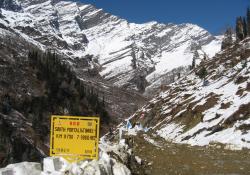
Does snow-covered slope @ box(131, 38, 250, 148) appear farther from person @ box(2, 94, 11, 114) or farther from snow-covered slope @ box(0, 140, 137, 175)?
person @ box(2, 94, 11, 114)

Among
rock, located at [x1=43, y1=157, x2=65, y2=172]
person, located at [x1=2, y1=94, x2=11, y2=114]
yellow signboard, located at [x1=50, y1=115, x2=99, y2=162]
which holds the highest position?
yellow signboard, located at [x1=50, y1=115, x2=99, y2=162]

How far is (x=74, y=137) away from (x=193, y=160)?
1163 cm

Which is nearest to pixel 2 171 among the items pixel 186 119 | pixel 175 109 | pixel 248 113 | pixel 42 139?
pixel 248 113

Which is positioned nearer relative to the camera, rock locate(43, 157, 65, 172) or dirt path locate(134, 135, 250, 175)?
rock locate(43, 157, 65, 172)

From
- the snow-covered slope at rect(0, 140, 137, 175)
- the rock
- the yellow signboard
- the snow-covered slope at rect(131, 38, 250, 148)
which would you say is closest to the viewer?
the snow-covered slope at rect(0, 140, 137, 175)

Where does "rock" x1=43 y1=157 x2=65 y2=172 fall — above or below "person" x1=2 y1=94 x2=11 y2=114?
above

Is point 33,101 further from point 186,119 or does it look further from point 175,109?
point 186,119

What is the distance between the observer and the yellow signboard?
61.4 ft

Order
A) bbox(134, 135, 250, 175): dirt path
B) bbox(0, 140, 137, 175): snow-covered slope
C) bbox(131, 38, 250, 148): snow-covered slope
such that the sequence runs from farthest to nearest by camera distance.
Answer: bbox(131, 38, 250, 148): snow-covered slope, bbox(134, 135, 250, 175): dirt path, bbox(0, 140, 137, 175): snow-covered slope

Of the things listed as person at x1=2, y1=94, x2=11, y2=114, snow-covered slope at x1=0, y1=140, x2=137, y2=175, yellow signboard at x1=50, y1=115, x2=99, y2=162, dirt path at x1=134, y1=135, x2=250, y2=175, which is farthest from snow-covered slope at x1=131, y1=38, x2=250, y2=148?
person at x1=2, y1=94, x2=11, y2=114

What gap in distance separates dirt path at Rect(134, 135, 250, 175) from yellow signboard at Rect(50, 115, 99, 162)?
6.46 metres

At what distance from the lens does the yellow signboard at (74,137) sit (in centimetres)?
1870

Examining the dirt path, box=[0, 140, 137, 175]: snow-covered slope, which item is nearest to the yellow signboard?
box=[0, 140, 137, 175]: snow-covered slope

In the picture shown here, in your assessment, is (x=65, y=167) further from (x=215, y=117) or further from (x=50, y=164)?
(x=215, y=117)
